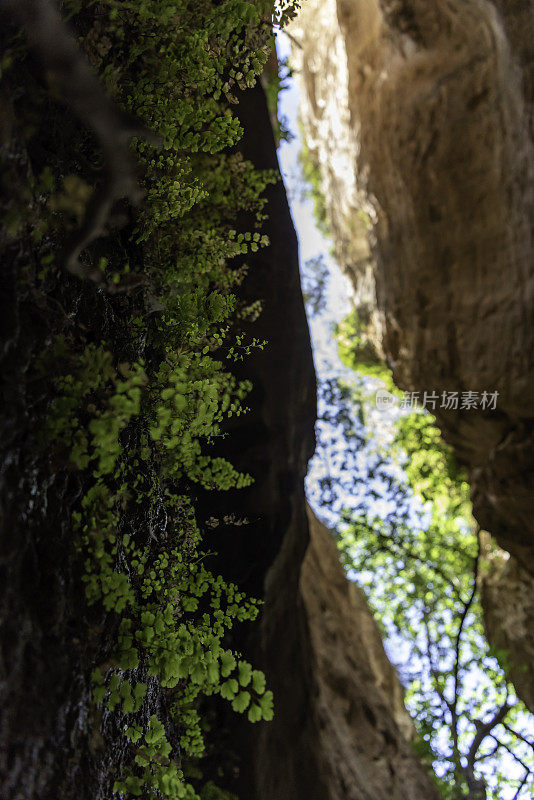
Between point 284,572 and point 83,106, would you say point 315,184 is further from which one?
point 83,106

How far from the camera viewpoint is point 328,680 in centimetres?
840

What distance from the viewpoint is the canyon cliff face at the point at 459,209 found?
7.21 metres

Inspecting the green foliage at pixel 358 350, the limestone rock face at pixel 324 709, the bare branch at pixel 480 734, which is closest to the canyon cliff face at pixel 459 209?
the green foliage at pixel 358 350

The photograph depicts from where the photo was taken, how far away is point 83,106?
8.33ft

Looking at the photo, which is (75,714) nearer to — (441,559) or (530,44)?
(530,44)

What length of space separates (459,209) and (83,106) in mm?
6237

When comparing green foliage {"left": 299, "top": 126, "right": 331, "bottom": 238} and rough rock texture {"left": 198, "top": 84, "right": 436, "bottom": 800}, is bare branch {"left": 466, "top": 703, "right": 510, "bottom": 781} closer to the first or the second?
rough rock texture {"left": 198, "top": 84, "right": 436, "bottom": 800}

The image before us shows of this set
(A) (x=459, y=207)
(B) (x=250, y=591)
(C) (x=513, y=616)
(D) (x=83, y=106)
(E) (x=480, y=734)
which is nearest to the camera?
(D) (x=83, y=106)

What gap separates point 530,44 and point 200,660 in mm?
8581

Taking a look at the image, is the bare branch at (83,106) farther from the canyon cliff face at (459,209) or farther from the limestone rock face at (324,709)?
the canyon cliff face at (459,209)

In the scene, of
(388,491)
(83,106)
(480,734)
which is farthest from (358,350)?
(83,106)

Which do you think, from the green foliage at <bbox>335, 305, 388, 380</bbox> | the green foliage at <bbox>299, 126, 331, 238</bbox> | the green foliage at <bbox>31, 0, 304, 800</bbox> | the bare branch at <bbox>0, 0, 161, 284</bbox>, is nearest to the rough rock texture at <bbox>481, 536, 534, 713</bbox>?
the green foliage at <bbox>335, 305, 388, 380</bbox>

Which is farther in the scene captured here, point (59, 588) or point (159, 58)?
point (159, 58)

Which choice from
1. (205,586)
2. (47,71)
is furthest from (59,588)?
(47,71)
